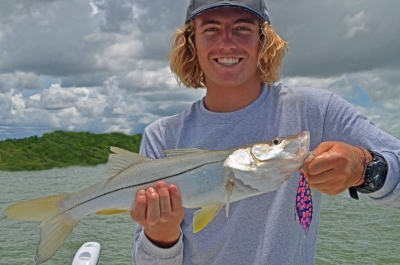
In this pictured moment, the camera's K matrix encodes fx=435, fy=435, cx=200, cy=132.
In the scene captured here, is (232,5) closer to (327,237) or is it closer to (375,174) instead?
(375,174)

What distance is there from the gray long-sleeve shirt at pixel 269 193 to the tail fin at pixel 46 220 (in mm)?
537

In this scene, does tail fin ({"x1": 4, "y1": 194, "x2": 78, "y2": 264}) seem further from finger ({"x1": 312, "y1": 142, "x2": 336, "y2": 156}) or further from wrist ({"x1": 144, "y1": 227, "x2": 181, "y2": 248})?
finger ({"x1": 312, "y1": 142, "x2": 336, "y2": 156})

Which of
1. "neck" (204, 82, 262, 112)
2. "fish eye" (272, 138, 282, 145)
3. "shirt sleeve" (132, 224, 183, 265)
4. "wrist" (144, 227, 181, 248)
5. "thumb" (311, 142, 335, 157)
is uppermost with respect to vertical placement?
"neck" (204, 82, 262, 112)

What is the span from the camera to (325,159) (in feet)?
6.89

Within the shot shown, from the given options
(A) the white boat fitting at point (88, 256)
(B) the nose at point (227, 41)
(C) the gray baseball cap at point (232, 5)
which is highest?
(C) the gray baseball cap at point (232, 5)

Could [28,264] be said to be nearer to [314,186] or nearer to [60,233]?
[60,233]

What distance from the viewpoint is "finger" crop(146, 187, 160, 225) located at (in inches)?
97.3

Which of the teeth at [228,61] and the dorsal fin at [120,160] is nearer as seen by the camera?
the dorsal fin at [120,160]

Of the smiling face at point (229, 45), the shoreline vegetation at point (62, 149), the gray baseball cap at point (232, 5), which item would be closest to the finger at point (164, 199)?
the smiling face at point (229, 45)

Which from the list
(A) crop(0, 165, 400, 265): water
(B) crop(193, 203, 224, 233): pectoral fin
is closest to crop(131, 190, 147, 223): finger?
(B) crop(193, 203, 224, 233): pectoral fin

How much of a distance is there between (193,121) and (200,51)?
1.62ft

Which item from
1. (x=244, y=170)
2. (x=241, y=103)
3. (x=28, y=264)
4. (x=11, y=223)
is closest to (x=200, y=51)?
(x=241, y=103)

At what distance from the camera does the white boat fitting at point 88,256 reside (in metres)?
6.55

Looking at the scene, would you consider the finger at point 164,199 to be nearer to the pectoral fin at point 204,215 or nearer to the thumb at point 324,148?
the pectoral fin at point 204,215
